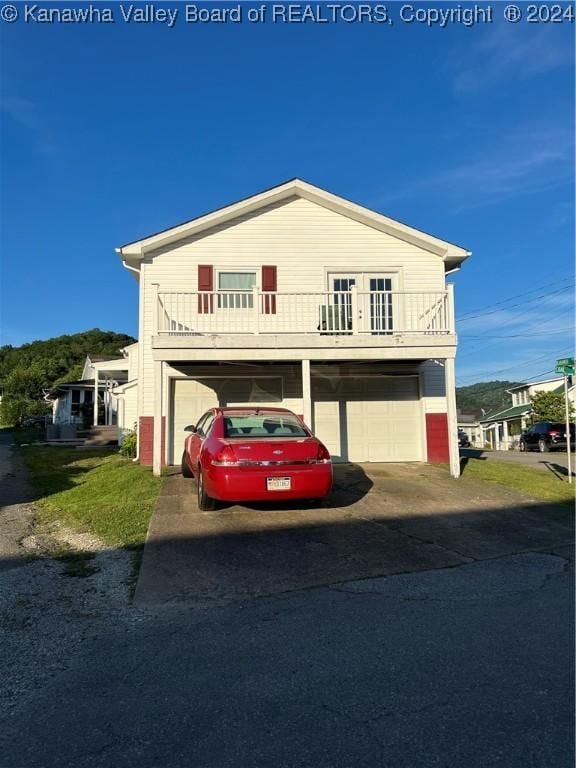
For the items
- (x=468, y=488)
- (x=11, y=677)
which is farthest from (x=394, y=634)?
(x=468, y=488)

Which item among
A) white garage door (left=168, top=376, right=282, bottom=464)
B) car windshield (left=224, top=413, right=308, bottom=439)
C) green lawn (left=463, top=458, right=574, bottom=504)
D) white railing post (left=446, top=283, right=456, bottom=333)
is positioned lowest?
green lawn (left=463, top=458, right=574, bottom=504)

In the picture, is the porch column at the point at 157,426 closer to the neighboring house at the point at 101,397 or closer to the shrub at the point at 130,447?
the shrub at the point at 130,447

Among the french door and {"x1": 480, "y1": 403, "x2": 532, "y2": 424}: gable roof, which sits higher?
the french door

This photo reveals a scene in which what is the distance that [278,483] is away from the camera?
301 inches

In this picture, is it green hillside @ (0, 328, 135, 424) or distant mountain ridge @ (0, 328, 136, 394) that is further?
distant mountain ridge @ (0, 328, 136, 394)

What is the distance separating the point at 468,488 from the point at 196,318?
24.0 ft

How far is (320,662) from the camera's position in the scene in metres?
3.85

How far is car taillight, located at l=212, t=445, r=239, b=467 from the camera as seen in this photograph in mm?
7609

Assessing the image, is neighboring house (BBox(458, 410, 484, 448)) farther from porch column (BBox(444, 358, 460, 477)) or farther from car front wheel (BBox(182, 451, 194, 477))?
car front wheel (BBox(182, 451, 194, 477))

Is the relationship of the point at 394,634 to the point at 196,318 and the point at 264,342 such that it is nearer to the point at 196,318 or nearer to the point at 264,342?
the point at 264,342

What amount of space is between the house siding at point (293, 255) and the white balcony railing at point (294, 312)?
1.29 feet

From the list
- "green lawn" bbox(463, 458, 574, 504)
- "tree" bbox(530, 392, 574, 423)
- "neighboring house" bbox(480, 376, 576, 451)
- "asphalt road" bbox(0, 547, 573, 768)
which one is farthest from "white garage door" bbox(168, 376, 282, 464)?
"neighboring house" bbox(480, 376, 576, 451)

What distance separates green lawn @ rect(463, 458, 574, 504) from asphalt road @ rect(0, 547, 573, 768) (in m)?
5.64

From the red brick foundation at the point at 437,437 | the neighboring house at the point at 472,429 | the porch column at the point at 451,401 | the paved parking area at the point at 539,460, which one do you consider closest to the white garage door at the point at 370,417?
the red brick foundation at the point at 437,437
